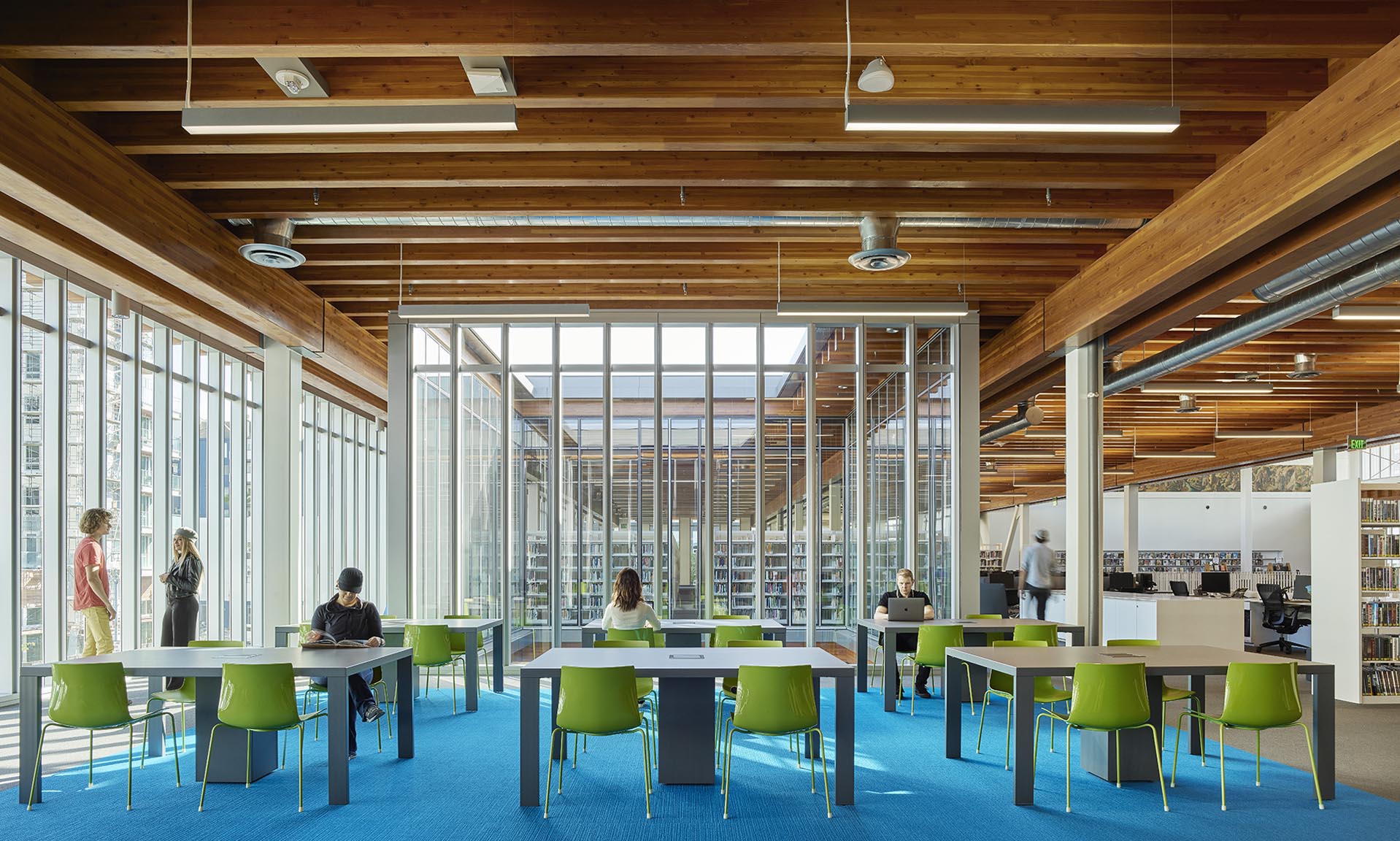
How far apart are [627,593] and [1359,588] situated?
24.0 feet

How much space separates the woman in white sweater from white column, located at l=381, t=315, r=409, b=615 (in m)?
3.80

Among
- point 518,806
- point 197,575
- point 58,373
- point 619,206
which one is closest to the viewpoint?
point 518,806

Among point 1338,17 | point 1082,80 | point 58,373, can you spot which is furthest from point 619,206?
point 58,373

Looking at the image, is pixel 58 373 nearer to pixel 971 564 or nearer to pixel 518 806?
pixel 518 806

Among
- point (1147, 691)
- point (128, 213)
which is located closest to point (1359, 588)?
point (1147, 691)

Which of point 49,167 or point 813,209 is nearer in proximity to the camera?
point 49,167

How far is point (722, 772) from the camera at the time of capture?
6.62 m

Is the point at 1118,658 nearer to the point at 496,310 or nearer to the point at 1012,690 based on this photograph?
the point at 1012,690

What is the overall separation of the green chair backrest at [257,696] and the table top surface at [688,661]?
129 cm

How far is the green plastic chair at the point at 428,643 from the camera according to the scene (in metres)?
8.80

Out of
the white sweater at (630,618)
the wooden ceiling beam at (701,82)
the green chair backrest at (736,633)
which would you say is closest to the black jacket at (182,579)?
the white sweater at (630,618)

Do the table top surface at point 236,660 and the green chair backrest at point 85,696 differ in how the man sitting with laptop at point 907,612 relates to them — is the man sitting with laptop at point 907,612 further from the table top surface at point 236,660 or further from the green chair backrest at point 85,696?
the green chair backrest at point 85,696

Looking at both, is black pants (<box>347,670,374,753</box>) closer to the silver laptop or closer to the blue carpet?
the blue carpet

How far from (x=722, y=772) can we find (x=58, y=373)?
696cm
